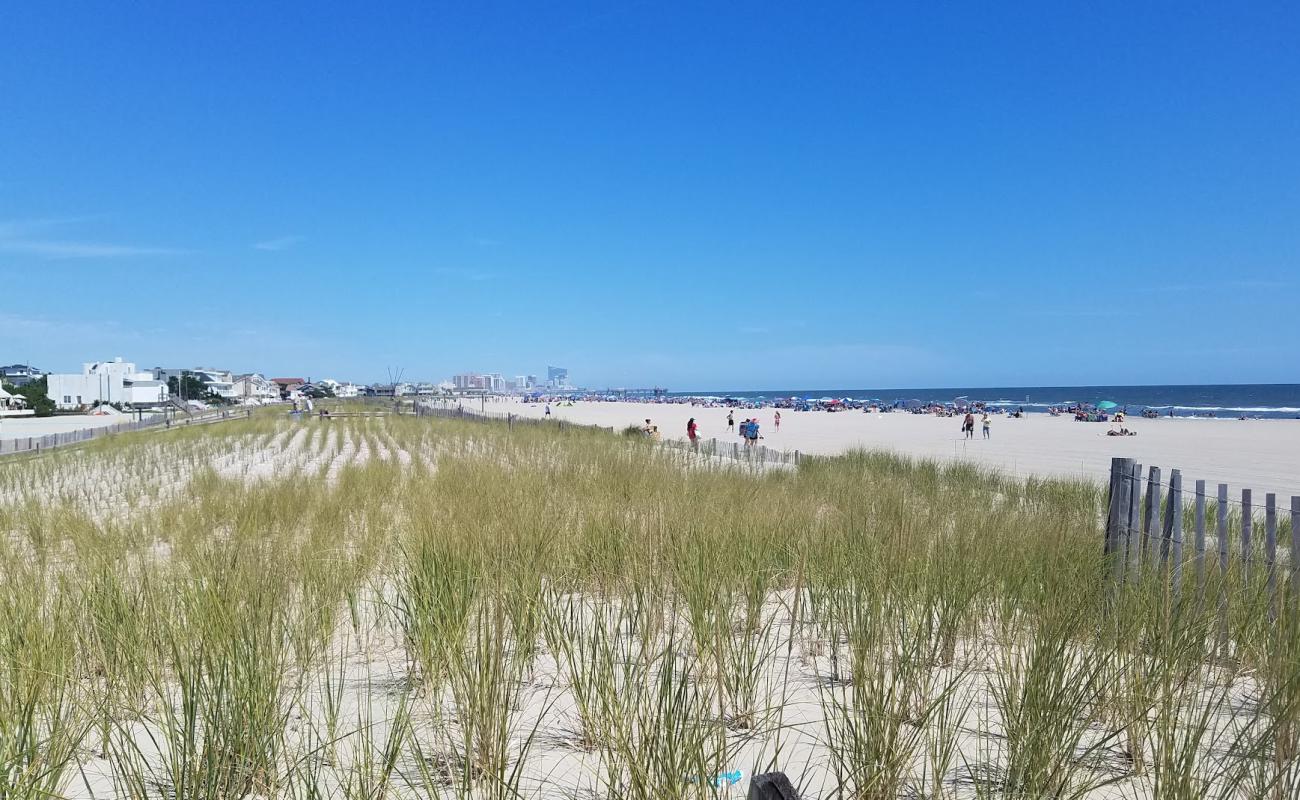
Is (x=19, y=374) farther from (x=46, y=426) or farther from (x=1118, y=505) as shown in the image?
(x=1118, y=505)

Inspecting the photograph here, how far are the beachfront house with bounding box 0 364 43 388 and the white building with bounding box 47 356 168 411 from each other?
17.2 meters

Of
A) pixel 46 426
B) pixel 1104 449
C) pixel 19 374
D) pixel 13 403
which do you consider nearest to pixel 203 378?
pixel 19 374

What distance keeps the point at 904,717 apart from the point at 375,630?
2.65 metres

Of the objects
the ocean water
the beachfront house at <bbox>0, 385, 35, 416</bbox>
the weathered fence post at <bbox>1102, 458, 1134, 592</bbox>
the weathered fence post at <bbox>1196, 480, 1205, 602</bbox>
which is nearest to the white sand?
the beachfront house at <bbox>0, 385, 35, 416</bbox>

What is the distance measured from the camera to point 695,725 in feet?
6.22

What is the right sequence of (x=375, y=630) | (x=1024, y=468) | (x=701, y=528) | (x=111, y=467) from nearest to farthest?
(x=375, y=630), (x=701, y=528), (x=111, y=467), (x=1024, y=468)

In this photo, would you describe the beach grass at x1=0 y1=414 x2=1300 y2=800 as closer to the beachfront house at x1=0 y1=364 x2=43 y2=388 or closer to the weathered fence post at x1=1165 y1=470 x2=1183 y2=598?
the weathered fence post at x1=1165 y1=470 x2=1183 y2=598

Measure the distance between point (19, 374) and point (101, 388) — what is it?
38450mm

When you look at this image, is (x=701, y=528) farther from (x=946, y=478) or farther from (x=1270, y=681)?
(x=946, y=478)

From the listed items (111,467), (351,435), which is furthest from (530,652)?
(351,435)

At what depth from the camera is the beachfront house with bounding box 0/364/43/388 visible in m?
106

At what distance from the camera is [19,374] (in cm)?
11088

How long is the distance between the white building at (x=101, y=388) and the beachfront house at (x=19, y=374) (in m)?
17.2

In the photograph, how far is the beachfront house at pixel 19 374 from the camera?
106 meters
